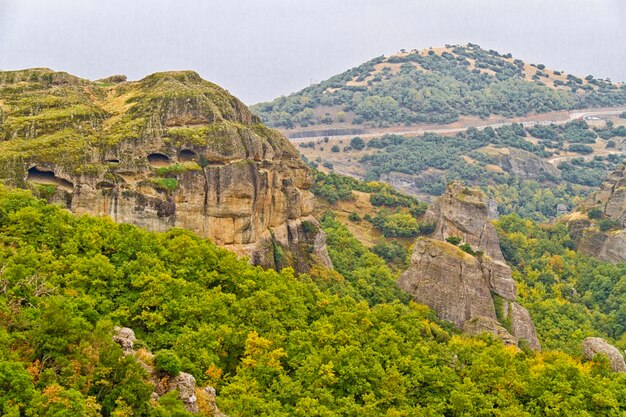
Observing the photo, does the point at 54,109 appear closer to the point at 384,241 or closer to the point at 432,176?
the point at 384,241

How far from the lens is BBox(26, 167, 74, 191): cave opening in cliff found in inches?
1505

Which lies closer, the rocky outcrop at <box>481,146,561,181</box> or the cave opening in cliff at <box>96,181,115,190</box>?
the cave opening in cliff at <box>96,181,115,190</box>

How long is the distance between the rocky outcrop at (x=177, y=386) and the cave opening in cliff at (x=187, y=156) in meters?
19.4

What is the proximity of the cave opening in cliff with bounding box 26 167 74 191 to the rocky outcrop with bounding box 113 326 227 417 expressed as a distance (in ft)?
55.7

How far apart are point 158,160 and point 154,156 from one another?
344 mm

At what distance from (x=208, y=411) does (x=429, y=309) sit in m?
29.9

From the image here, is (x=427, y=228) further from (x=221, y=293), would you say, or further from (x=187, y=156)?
(x=221, y=293)

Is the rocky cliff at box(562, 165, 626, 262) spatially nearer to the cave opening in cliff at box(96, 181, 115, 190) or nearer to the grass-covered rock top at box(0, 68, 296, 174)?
the grass-covered rock top at box(0, 68, 296, 174)

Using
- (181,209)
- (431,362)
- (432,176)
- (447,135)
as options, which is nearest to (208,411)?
(431,362)

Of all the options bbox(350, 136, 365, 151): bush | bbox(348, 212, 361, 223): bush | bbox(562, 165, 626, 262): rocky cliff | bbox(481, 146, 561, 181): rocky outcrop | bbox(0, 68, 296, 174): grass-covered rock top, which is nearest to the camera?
bbox(0, 68, 296, 174): grass-covered rock top

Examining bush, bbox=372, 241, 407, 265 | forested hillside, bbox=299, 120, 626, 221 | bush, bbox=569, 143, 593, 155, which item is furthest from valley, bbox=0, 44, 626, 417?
bush, bbox=569, 143, 593, 155

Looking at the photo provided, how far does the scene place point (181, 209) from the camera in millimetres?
40531

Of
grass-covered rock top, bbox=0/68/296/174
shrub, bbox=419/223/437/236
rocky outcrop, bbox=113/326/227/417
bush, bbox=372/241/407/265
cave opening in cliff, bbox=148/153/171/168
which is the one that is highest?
grass-covered rock top, bbox=0/68/296/174

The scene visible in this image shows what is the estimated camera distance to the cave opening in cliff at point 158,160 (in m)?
41.5
